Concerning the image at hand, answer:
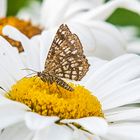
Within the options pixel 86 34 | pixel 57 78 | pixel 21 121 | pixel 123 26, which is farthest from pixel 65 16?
pixel 21 121

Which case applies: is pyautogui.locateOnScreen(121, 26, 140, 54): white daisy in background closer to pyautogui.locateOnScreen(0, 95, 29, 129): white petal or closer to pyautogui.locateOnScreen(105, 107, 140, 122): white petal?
pyautogui.locateOnScreen(105, 107, 140, 122): white petal

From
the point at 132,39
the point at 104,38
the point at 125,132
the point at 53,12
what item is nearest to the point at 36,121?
the point at 125,132

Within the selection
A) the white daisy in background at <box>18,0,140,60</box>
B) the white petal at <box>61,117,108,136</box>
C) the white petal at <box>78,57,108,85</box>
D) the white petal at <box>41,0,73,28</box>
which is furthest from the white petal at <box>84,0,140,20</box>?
the white petal at <box>61,117,108,136</box>

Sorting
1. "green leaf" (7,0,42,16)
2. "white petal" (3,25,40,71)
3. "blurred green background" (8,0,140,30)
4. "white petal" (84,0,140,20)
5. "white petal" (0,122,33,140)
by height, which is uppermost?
"white petal" (3,25,40,71)

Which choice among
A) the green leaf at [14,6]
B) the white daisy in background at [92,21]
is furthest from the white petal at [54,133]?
the green leaf at [14,6]

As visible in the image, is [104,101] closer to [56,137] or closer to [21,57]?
[21,57]

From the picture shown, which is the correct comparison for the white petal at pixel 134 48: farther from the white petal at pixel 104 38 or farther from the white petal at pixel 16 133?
the white petal at pixel 16 133
